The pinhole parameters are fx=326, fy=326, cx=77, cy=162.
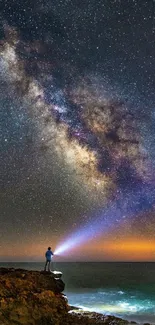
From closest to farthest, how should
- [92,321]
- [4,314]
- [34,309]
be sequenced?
[4,314], [34,309], [92,321]

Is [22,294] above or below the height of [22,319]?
above

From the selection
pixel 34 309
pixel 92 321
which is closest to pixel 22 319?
pixel 34 309

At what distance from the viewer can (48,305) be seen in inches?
699

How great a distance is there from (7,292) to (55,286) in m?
6.08

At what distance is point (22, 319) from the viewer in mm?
15938

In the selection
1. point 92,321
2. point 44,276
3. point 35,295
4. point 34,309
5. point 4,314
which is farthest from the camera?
point 44,276

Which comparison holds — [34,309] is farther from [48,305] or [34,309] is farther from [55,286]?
[55,286]

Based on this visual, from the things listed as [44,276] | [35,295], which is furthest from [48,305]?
[44,276]

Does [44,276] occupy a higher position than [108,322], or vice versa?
[44,276]

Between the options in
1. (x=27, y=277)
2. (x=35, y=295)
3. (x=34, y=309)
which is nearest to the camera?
(x=34, y=309)

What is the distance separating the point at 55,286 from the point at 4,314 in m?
7.75

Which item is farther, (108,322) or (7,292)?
(108,322)

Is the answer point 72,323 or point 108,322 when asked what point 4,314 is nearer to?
point 72,323

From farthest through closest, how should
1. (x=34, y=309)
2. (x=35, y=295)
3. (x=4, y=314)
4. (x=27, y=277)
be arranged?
(x=27, y=277), (x=35, y=295), (x=34, y=309), (x=4, y=314)
